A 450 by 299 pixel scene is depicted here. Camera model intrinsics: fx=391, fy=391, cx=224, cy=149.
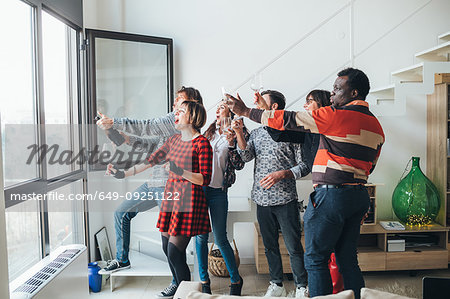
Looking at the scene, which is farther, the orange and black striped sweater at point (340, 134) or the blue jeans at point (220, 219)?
the blue jeans at point (220, 219)

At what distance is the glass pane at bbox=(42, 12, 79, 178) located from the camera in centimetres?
266

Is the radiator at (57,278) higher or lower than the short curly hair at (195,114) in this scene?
lower

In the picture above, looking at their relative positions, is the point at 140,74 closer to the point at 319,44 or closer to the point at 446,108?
the point at 319,44

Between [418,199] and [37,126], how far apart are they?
2978 millimetres

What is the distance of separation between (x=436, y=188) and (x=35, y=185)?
3.18m

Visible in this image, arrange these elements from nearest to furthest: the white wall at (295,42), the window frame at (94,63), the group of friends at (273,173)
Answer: the group of friends at (273,173), the window frame at (94,63), the white wall at (295,42)

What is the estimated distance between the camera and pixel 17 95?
7.49 ft

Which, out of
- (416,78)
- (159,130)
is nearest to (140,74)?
(159,130)

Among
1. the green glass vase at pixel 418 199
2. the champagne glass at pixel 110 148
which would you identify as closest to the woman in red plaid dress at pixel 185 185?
the champagne glass at pixel 110 148

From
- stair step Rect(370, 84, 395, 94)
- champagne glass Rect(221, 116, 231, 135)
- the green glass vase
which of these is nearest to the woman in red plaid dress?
champagne glass Rect(221, 116, 231, 135)

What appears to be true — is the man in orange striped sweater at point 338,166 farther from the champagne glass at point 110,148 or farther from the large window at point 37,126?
the champagne glass at point 110,148

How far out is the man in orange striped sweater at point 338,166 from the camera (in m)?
1.93

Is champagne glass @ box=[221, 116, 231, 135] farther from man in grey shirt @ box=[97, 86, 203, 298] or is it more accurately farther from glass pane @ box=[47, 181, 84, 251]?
glass pane @ box=[47, 181, 84, 251]

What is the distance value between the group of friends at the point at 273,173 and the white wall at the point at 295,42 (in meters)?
0.93
